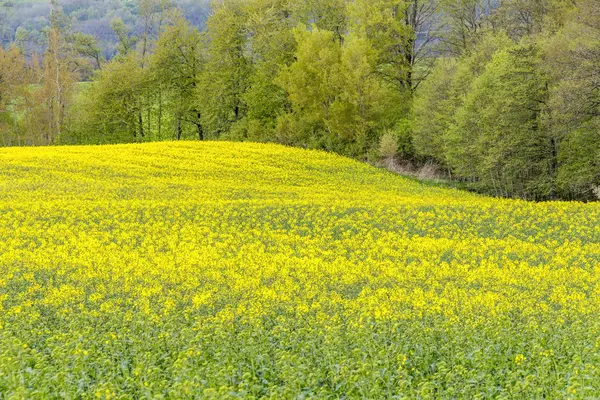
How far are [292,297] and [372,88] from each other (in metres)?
37.1

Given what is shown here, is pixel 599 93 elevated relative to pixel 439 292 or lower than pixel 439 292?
elevated

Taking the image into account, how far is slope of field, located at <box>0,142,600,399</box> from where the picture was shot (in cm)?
704

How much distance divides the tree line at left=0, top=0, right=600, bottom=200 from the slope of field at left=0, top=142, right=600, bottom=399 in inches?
491

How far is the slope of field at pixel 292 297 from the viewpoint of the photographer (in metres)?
7.04

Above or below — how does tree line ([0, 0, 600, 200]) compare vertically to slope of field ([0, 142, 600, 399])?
above

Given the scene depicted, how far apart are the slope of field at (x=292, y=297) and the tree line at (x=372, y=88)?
1248cm

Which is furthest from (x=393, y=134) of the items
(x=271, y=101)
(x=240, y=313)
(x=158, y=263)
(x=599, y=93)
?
(x=240, y=313)

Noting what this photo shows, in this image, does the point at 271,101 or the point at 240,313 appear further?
the point at 271,101

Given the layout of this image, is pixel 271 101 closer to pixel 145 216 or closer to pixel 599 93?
pixel 599 93

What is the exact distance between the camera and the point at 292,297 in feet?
35.5

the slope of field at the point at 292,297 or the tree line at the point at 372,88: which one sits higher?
the tree line at the point at 372,88

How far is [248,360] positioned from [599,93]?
29019 millimetres

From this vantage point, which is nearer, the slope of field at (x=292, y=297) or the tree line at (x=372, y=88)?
the slope of field at (x=292, y=297)

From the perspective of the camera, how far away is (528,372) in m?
7.27
